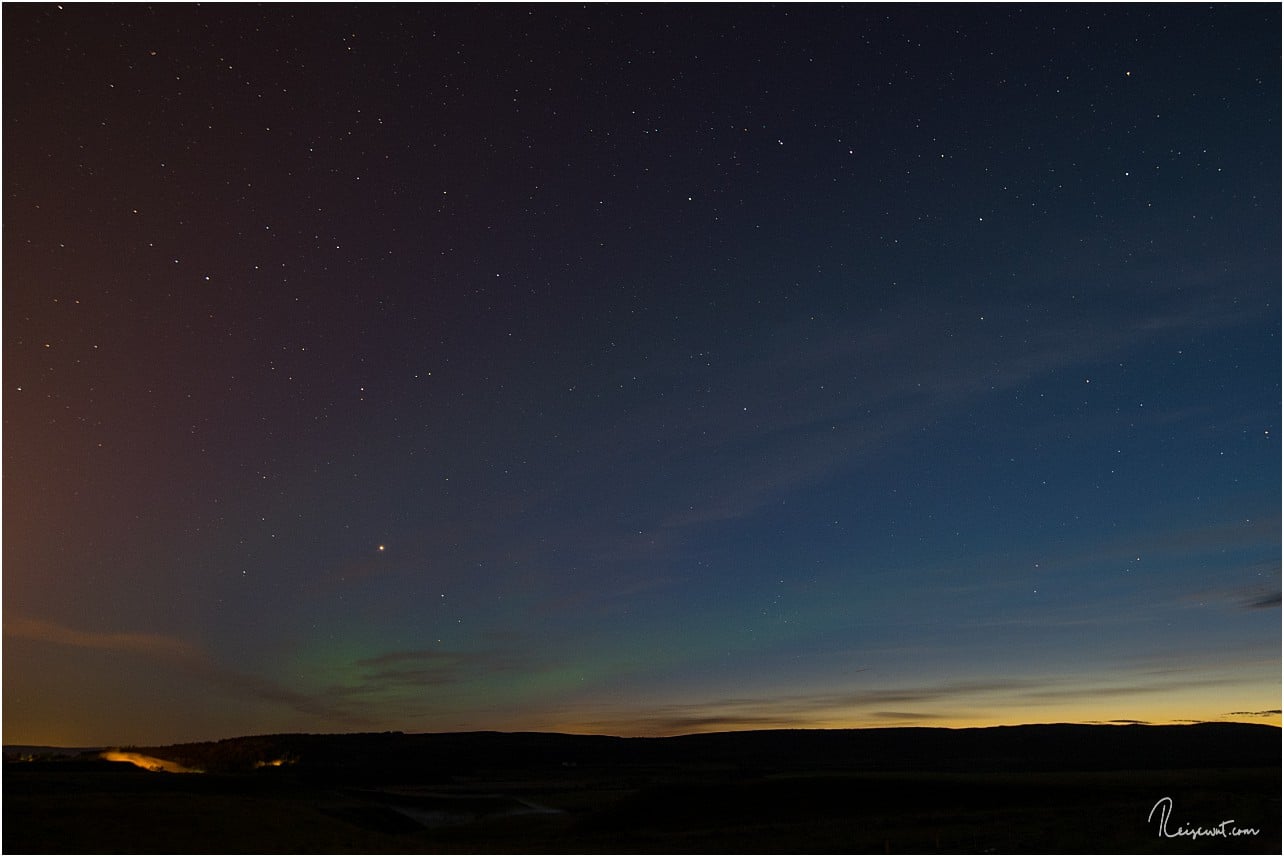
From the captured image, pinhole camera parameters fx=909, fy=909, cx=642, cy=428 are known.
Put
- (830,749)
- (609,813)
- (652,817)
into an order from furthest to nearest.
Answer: (830,749) → (609,813) → (652,817)

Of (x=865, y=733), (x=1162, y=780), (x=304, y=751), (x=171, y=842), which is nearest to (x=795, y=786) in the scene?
(x=1162, y=780)

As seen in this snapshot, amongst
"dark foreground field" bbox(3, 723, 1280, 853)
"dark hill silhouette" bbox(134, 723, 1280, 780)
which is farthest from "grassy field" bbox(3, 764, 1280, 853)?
"dark hill silhouette" bbox(134, 723, 1280, 780)

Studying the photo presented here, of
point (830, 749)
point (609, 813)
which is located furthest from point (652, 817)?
point (830, 749)

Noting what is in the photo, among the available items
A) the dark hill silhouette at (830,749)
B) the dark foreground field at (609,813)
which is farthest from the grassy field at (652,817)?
the dark hill silhouette at (830,749)

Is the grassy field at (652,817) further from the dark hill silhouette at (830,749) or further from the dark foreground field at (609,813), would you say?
the dark hill silhouette at (830,749)

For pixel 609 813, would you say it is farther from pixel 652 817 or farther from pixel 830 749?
pixel 830 749

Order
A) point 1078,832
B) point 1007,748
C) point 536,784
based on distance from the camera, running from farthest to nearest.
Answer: point 1007,748
point 536,784
point 1078,832

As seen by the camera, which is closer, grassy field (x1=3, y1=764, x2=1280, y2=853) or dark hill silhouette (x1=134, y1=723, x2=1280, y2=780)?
grassy field (x1=3, y1=764, x2=1280, y2=853)

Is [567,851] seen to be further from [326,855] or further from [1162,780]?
[1162,780]

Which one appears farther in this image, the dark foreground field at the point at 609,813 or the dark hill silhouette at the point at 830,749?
the dark hill silhouette at the point at 830,749

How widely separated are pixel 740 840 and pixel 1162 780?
31.7m

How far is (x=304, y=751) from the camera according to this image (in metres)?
102

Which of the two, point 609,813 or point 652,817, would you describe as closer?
point 652,817

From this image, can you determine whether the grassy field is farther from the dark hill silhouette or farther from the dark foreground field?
the dark hill silhouette
